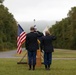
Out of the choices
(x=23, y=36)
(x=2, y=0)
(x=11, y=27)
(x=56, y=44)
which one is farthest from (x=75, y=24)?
(x=23, y=36)

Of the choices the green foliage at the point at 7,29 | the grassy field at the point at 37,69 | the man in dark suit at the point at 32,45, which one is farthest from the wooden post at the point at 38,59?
the green foliage at the point at 7,29

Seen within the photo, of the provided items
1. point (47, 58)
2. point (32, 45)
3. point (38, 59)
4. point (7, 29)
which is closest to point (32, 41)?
point (32, 45)

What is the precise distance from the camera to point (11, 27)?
103938mm

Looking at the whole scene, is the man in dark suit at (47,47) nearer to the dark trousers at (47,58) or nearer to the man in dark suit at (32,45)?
the dark trousers at (47,58)

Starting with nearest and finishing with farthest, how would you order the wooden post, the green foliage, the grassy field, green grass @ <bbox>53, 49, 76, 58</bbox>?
the grassy field, the wooden post, green grass @ <bbox>53, 49, 76, 58</bbox>, the green foliage

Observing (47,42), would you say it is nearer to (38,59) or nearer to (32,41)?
(32,41)

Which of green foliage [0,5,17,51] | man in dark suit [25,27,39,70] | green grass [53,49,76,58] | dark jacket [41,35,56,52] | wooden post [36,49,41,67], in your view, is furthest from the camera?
green foliage [0,5,17,51]

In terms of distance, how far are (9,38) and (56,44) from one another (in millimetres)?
42391

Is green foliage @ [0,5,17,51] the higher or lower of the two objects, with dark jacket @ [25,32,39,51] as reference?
higher

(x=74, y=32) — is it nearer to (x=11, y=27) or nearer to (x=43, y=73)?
(x=11, y=27)

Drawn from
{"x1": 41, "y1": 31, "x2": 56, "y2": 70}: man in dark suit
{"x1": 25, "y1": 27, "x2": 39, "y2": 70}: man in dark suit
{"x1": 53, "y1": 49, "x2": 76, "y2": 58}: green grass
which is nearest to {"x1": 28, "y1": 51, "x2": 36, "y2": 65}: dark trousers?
{"x1": 25, "y1": 27, "x2": 39, "y2": 70}: man in dark suit

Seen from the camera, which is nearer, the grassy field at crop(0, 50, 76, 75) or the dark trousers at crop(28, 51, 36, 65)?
the grassy field at crop(0, 50, 76, 75)

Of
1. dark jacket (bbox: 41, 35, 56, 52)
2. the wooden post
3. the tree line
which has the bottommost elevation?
the wooden post

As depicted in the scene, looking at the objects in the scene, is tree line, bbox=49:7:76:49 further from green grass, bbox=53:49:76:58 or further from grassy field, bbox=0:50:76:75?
grassy field, bbox=0:50:76:75
